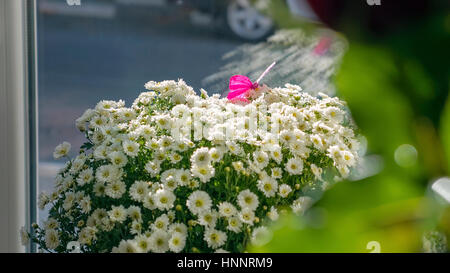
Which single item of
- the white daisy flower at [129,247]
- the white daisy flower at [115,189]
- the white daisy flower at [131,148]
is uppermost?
the white daisy flower at [131,148]

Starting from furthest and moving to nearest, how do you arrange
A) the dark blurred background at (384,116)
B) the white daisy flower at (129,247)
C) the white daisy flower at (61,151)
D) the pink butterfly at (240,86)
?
the pink butterfly at (240,86)
the white daisy flower at (61,151)
the white daisy flower at (129,247)
the dark blurred background at (384,116)

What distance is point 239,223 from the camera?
0.76m

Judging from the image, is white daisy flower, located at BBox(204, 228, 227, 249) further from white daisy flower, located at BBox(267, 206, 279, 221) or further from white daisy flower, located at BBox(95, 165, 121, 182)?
white daisy flower, located at BBox(95, 165, 121, 182)

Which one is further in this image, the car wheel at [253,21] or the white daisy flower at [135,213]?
the white daisy flower at [135,213]

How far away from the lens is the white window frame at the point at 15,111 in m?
1.16

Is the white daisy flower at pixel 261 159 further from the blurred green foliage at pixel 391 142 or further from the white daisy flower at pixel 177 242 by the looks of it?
the blurred green foliage at pixel 391 142

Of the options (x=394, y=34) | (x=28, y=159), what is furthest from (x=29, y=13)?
(x=394, y=34)

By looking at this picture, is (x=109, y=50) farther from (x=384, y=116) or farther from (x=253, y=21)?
(x=384, y=116)

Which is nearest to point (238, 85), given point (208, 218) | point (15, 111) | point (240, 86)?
point (240, 86)

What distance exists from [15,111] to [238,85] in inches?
22.3

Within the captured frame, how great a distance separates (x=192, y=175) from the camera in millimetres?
783

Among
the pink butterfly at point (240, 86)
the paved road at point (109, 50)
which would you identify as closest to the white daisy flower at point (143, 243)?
the pink butterfly at point (240, 86)

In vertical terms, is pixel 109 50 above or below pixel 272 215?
above

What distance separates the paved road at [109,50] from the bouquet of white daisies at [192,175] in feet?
1.10
